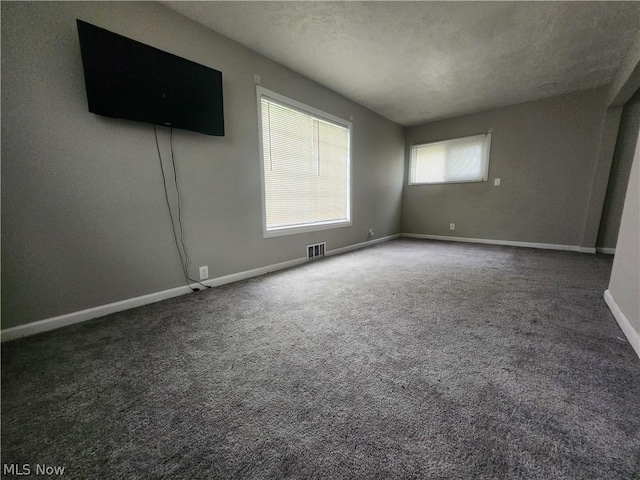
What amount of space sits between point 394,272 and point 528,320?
1.39 m

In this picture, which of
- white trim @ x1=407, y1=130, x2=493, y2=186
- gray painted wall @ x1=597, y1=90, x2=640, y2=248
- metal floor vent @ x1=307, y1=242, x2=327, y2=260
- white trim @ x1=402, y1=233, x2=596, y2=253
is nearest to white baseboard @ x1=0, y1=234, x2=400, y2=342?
metal floor vent @ x1=307, y1=242, x2=327, y2=260

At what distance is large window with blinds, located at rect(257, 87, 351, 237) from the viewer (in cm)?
292

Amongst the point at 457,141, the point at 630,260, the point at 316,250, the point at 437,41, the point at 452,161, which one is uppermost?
the point at 437,41

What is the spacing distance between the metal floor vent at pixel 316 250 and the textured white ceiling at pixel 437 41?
2346 mm

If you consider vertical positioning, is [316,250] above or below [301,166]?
below

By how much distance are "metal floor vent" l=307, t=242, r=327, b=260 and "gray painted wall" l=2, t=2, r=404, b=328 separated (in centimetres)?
96

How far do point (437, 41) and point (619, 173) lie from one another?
3.63 m

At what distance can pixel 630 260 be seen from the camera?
1.63 m

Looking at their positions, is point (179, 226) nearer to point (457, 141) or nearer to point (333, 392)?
point (333, 392)

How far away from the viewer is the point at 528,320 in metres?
1.78

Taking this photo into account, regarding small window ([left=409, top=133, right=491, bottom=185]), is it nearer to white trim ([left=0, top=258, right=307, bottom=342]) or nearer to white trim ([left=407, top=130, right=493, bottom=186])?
white trim ([left=407, top=130, right=493, bottom=186])

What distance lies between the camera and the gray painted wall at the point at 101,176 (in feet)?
5.10

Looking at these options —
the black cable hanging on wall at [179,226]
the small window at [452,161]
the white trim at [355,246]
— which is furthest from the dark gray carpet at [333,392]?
the small window at [452,161]

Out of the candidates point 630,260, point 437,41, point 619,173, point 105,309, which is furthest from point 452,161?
point 105,309
